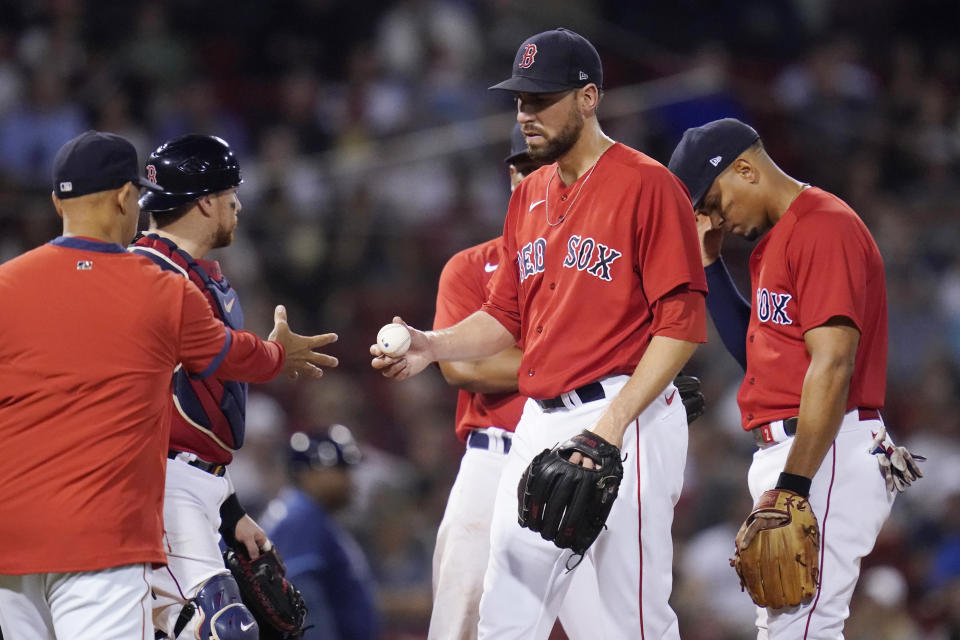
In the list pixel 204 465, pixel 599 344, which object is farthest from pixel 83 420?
pixel 599 344

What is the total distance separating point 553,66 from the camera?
12.3 ft

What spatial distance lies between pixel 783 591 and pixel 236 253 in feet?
18.4

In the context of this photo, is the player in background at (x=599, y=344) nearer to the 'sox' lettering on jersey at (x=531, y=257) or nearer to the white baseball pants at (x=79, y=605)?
the 'sox' lettering on jersey at (x=531, y=257)

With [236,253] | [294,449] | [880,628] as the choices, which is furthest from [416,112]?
[880,628]

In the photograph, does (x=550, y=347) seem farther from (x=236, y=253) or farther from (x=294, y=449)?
(x=236, y=253)

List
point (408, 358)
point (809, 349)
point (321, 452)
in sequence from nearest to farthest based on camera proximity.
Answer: point (809, 349) < point (408, 358) < point (321, 452)

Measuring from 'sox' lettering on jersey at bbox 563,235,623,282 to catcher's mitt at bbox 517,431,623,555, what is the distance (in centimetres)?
52

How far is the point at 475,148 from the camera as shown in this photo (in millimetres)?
9570

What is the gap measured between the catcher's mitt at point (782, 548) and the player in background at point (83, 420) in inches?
69.8

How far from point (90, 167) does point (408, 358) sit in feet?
3.70

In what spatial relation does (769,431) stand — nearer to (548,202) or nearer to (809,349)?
(809,349)

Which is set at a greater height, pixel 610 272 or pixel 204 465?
pixel 610 272

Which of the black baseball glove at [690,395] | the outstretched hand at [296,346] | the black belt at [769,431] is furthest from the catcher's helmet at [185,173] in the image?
the black belt at [769,431]

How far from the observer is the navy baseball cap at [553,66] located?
12.3 ft
